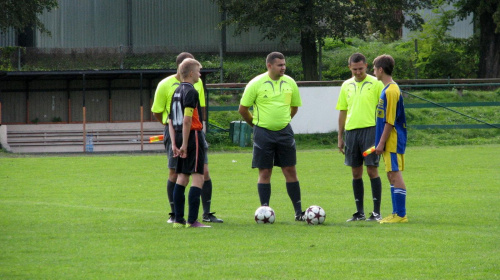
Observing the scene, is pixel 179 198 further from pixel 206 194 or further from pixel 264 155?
pixel 264 155

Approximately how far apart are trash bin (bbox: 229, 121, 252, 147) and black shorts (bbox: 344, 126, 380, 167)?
2178 cm

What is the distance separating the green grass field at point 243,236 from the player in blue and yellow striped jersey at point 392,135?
1.10 ft

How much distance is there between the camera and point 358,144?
1018 cm

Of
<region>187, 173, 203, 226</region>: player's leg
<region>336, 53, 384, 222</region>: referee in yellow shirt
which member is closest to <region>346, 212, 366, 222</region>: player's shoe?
<region>336, 53, 384, 222</region>: referee in yellow shirt

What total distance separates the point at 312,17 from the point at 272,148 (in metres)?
27.8

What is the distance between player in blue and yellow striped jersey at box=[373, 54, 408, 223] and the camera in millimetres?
9594

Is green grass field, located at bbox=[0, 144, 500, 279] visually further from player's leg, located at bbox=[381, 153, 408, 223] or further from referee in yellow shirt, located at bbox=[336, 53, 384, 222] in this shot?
referee in yellow shirt, located at bbox=[336, 53, 384, 222]

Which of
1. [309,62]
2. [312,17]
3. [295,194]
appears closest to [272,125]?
[295,194]

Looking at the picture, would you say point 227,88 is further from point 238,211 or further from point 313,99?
point 238,211

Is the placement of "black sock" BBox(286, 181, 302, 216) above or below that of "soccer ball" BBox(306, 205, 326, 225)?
above

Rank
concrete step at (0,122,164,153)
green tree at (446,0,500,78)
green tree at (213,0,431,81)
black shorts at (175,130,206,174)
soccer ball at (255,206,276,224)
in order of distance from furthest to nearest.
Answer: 1. green tree at (446,0,500,78)
2. green tree at (213,0,431,81)
3. concrete step at (0,122,164,153)
4. soccer ball at (255,206,276,224)
5. black shorts at (175,130,206,174)

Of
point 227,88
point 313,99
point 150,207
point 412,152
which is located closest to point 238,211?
point 150,207

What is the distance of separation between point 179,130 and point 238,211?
89.0 inches

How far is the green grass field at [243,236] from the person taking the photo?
6629 mm
